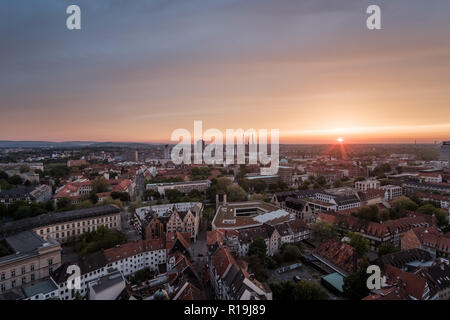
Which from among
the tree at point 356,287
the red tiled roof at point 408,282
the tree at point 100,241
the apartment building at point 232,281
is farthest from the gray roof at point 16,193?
the red tiled roof at point 408,282

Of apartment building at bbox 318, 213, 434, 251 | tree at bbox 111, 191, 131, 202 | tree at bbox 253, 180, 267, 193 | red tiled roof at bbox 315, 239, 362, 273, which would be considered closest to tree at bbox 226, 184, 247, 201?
tree at bbox 253, 180, 267, 193

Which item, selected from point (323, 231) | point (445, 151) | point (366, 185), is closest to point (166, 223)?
point (323, 231)

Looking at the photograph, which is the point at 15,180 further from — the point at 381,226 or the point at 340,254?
the point at 381,226

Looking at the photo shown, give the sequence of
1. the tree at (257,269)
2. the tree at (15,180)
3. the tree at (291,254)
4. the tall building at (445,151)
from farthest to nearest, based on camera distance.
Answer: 1. the tall building at (445,151)
2. the tree at (15,180)
3. the tree at (291,254)
4. the tree at (257,269)

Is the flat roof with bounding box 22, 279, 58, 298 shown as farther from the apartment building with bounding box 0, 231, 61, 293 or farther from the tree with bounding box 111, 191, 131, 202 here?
the tree with bounding box 111, 191, 131, 202

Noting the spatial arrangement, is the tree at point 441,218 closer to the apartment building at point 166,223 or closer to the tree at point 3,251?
the apartment building at point 166,223

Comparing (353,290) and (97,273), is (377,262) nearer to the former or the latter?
(353,290)
